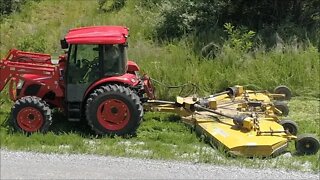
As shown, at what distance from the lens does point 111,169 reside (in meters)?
6.91

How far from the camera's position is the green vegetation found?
26.6ft

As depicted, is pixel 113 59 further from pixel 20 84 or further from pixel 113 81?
pixel 20 84

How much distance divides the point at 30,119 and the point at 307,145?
461 cm

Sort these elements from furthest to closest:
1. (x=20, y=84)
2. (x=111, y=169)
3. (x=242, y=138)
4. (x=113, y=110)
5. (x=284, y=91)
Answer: (x=284, y=91) → (x=20, y=84) → (x=113, y=110) → (x=242, y=138) → (x=111, y=169)

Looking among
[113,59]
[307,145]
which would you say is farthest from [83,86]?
[307,145]

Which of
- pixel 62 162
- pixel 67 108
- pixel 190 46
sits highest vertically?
pixel 190 46

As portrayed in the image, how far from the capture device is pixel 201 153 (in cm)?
780

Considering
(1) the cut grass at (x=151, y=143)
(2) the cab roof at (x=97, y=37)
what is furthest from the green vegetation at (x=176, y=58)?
(2) the cab roof at (x=97, y=37)

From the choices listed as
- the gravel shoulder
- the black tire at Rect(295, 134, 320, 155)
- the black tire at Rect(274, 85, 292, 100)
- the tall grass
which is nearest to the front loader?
the black tire at Rect(295, 134, 320, 155)

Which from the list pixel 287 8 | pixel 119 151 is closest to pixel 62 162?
pixel 119 151

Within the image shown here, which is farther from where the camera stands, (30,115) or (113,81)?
(113,81)

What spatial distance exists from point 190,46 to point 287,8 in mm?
4322

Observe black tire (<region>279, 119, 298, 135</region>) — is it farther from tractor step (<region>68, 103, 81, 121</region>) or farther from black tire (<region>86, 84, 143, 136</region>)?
tractor step (<region>68, 103, 81, 121</region>)

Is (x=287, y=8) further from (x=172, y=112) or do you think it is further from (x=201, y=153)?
(x=201, y=153)
